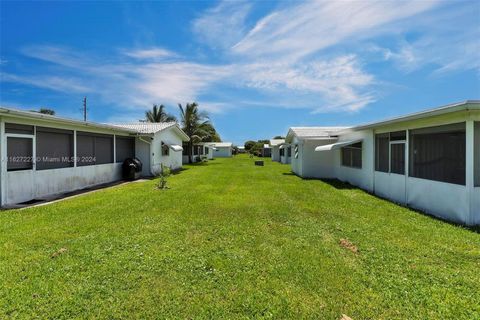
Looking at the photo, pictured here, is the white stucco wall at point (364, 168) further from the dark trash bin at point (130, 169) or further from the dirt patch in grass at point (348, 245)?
the dark trash bin at point (130, 169)

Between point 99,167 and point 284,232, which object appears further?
point 99,167

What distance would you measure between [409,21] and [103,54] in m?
19.6

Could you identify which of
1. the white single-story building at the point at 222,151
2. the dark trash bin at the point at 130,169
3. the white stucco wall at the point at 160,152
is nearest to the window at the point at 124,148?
the dark trash bin at the point at 130,169

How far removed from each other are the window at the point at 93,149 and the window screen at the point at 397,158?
15.3 meters

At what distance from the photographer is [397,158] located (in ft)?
35.1

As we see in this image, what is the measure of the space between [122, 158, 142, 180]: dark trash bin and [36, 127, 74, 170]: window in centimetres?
491

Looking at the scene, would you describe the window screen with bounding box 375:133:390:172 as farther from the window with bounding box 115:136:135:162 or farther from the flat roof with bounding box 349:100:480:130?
the window with bounding box 115:136:135:162

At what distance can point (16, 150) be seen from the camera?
1010 centimetres

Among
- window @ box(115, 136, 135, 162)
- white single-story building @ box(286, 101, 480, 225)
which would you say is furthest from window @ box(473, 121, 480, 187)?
window @ box(115, 136, 135, 162)

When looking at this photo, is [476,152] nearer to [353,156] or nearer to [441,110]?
[441,110]

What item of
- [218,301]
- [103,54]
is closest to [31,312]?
[218,301]

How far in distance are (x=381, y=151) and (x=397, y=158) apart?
4.94ft

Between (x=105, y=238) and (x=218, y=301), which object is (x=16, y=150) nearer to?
(x=105, y=238)

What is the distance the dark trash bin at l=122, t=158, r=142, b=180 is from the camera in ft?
59.5
